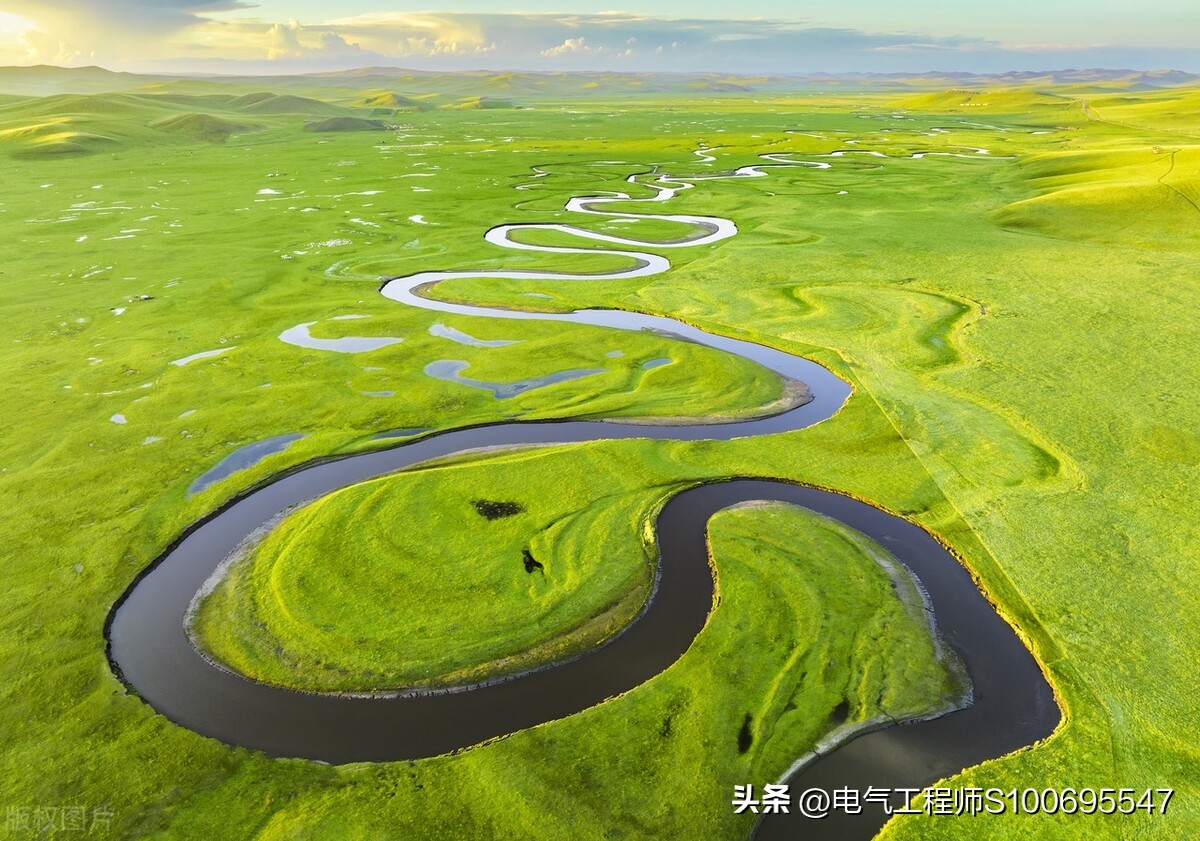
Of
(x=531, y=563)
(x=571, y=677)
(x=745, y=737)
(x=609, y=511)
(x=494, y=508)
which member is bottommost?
(x=571, y=677)

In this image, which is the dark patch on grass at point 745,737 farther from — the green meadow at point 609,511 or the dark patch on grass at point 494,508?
the dark patch on grass at point 494,508

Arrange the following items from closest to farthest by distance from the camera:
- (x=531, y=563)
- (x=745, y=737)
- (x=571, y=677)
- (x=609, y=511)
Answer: (x=745, y=737), (x=571, y=677), (x=531, y=563), (x=609, y=511)

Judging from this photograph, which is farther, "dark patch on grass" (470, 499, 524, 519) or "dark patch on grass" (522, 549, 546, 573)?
"dark patch on grass" (470, 499, 524, 519)

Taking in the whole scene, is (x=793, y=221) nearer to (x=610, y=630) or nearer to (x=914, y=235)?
(x=914, y=235)

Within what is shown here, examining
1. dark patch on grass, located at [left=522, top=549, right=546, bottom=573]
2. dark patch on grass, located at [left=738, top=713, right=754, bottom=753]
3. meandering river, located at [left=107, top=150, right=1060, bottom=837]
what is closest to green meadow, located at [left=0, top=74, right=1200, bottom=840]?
dark patch on grass, located at [left=738, top=713, right=754, bottom=753]

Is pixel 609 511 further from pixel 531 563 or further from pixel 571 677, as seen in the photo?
pixel 571 677

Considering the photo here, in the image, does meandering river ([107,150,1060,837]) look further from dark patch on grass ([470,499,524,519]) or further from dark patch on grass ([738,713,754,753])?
dark patch on grass ([470,499,524,519])

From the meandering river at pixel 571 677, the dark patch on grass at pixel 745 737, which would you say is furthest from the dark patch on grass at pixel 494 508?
the dark patch on grass at pixel 745 737

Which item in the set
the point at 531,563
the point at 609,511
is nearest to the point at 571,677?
the point at 531,563
